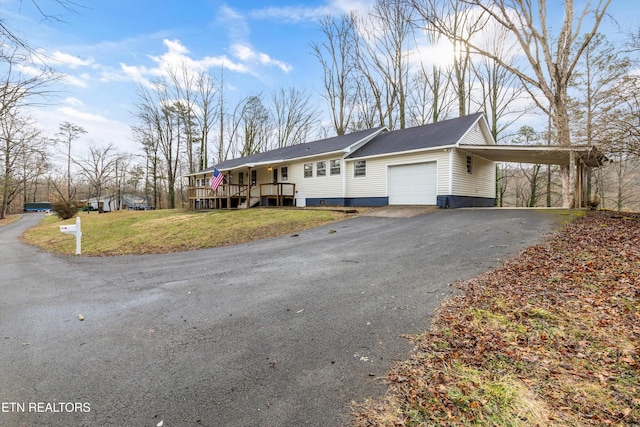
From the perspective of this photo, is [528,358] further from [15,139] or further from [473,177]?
[473,177]

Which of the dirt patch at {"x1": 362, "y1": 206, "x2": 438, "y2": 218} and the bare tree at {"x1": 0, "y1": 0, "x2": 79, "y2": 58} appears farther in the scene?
the dirt patch at {"x1": 362, "y1": 206, "x2": 438, "y2": 218}

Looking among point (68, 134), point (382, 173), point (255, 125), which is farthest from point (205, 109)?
point (382, 173)

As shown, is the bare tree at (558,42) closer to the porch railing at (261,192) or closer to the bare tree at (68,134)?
the porch railing at (261,192)

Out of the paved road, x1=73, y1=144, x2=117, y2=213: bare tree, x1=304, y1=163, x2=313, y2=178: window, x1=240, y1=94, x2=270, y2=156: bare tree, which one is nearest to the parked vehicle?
x1=73, y1=144, x2=117, y2=213: bare tree

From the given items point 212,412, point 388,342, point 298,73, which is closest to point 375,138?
point 298,73

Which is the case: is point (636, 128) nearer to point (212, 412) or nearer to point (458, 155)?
point (458, 155)

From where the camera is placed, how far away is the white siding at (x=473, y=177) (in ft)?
44.2

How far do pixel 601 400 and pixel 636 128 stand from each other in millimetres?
8422

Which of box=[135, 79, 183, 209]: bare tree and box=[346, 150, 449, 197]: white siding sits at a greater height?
box=[135, 79, 183, 209]: bare tree

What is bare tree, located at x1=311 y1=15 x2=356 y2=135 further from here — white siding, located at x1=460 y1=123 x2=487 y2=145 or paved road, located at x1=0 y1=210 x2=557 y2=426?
paved road, located at x1=0 y1=210 x2=557 y2=426

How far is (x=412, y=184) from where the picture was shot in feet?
48.1

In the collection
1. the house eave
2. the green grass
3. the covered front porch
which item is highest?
the house eave

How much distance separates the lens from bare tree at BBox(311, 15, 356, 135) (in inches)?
1037

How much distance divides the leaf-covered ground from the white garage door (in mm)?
9529
